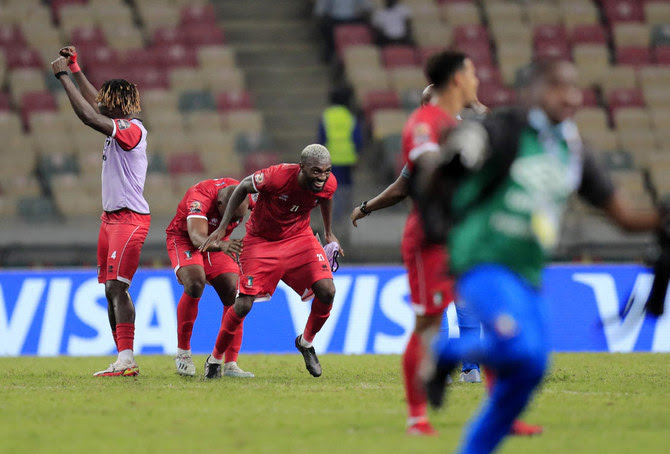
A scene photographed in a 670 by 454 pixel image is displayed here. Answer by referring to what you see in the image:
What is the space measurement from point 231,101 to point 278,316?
6389 millimetres

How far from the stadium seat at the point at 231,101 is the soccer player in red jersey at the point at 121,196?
8829 millimetres

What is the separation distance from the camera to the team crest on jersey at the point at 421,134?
590cm

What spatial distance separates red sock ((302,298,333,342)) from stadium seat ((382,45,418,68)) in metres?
10.2

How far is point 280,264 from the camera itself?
9.45 metres

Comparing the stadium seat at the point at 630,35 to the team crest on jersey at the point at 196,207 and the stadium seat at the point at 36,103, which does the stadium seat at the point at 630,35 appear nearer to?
the stadium seat at the point at 36,103

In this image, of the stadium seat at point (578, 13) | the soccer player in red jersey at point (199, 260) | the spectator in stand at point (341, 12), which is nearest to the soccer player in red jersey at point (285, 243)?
the soccer player in red jersey at point (199, 260)

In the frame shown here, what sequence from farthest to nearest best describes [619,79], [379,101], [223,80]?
[619,79] → [223,80] → [379,101]

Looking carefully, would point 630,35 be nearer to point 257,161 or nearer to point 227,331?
point 257,161

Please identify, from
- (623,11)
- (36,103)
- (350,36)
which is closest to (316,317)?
(36,103)

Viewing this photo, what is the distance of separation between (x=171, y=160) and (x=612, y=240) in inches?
275

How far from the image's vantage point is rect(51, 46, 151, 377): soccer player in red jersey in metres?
9.39

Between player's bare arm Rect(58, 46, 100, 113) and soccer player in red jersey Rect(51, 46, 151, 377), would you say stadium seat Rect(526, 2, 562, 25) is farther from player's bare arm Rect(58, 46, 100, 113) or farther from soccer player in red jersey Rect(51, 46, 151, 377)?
player's bare arm Rect(58, 46, 100, 113)

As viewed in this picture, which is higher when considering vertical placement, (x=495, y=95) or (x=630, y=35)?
(x=630, y=35)

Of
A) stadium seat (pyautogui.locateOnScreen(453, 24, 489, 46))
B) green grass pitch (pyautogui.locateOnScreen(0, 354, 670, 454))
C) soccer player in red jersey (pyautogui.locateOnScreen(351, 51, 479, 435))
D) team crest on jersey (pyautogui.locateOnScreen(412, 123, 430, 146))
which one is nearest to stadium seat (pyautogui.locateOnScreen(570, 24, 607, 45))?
stadium seat (pyautogui.locateOnScreen(453, 24, 489, 46))
